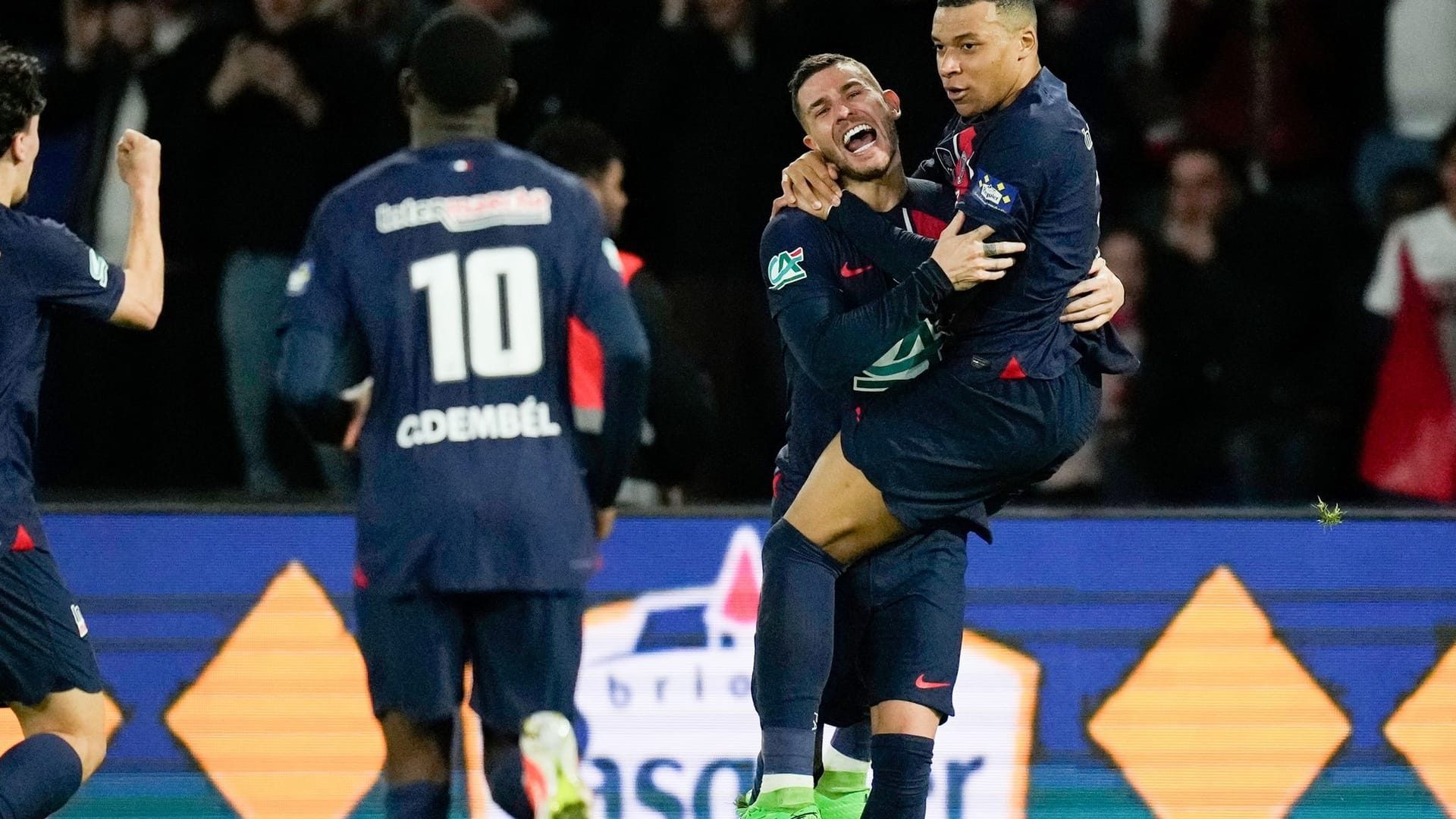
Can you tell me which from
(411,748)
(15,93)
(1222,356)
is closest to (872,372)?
(411,748)

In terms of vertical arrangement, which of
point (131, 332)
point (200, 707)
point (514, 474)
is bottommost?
point (200, 707)

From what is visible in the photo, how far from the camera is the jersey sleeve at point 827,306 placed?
189 inches

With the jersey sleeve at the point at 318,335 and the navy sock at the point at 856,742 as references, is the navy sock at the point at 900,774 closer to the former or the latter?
the navy sock at the point at 856,742

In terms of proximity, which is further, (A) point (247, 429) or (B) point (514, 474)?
(A) point (247, 429)

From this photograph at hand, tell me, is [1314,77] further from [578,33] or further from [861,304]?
[861,304]

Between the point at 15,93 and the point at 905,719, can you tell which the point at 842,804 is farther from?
the point at 15,93

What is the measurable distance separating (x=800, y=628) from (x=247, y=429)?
327 centimetres

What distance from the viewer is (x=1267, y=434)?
7723mm

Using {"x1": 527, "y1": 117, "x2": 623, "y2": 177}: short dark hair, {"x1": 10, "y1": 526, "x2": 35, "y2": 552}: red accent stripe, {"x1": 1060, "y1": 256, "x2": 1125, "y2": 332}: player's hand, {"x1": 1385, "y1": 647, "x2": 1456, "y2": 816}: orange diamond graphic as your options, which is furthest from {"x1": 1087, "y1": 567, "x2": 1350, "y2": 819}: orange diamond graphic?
{"x1": 10, "y1": 526, "x2": 35, "y2": 552}: red accent stripe

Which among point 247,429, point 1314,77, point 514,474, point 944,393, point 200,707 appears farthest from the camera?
point 1314,77

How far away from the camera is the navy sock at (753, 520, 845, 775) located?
5.03 meters

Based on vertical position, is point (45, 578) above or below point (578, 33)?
below

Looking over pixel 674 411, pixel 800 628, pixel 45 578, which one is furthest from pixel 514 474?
pixel 674 411

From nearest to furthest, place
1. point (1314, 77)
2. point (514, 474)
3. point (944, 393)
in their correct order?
point (514, 474) < point (944, 393) < point (1314, 77)
